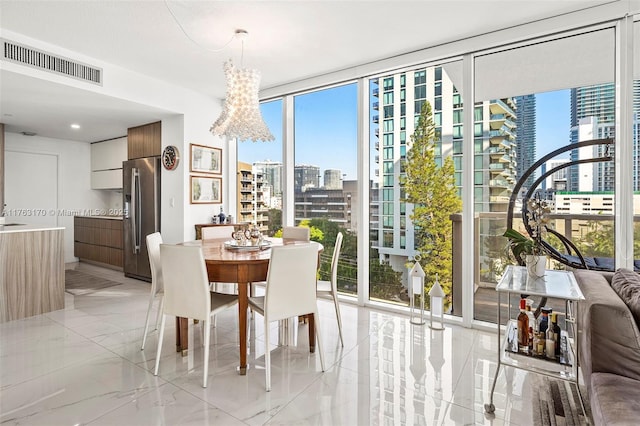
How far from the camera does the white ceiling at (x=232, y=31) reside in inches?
105

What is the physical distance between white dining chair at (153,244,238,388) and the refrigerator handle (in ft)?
10.5

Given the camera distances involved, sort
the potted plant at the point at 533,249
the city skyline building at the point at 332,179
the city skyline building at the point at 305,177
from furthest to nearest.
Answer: the city skyline building at the point at 305,177 → the city skyline building at the point at 332,179 → the potted plant at the point at 533,249

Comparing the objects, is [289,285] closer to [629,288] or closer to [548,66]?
[629,288]

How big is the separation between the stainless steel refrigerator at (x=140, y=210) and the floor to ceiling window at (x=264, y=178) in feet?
3.87


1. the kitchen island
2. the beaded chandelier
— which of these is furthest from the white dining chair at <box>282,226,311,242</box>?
the kitchen island

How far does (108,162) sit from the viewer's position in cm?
625

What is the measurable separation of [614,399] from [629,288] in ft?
2.27

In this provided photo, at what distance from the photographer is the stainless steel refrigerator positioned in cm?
492

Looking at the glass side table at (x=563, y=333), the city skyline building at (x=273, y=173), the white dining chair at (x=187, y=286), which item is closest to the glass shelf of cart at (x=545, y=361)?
the glass side table at (x=563, y=333)

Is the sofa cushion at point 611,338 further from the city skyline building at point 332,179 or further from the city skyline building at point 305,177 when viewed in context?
the city skyline building at point 305,177

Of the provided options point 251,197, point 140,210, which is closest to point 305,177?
point 251,197

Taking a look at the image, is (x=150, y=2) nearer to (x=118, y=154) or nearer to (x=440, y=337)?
(x=440, y=337)

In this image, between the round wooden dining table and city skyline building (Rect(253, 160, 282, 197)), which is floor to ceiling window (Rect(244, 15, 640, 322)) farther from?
the round wooden dining table

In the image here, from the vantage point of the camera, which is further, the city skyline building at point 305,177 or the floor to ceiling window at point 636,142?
the city skyline building at point 305,177
